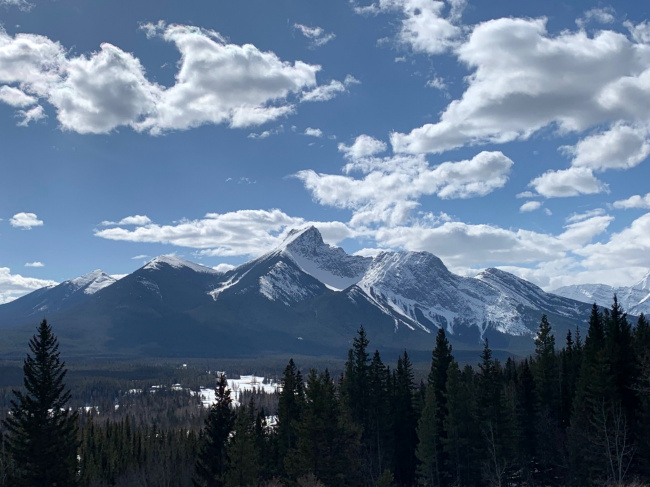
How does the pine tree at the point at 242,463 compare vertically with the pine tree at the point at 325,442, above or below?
Result: below

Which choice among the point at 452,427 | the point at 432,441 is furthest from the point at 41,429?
the point at 452,427

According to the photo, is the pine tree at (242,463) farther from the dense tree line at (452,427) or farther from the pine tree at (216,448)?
the pine tree at (216,448)

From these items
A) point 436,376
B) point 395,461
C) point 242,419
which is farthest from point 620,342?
point 242,419

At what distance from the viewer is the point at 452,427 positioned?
65.5m

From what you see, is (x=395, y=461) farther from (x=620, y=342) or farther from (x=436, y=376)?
(x=620, y=342)

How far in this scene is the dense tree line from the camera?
172 ft

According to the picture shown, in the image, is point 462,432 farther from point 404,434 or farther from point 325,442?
point 325,442

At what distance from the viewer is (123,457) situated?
368 ft

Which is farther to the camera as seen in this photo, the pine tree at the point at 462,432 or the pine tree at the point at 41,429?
the pine tree at the point at 462,432

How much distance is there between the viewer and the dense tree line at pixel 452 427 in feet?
172

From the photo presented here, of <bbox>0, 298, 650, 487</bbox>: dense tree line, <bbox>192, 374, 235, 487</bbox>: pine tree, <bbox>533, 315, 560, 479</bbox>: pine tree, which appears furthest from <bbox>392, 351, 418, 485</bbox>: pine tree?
<bbox>192, 374, 235, 487</bbox>: pine tree

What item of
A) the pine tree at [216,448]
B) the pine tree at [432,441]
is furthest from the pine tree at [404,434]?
the pine tree at [216,448]

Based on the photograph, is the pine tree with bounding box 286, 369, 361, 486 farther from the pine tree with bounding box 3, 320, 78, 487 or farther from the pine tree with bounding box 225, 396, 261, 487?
the pine tree with bounding box 3, 320, 78, 487

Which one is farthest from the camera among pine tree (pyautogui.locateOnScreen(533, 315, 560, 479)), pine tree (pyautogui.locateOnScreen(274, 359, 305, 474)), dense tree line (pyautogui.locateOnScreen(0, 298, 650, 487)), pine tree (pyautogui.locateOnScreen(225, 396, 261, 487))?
pine tree (pyautogui.locateOnScreen(274, 359, 305, 474))
